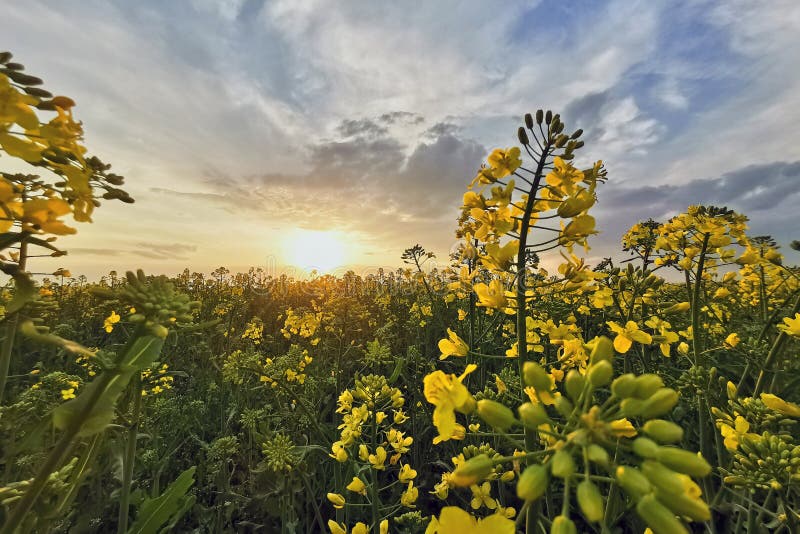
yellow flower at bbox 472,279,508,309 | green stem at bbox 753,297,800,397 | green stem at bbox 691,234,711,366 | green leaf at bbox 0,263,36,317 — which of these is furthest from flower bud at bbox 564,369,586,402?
green stem at bbox 691,234,711,366

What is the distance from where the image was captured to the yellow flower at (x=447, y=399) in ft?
3.84

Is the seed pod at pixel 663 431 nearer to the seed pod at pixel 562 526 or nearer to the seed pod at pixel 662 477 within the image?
the seed pod at pixel 662 477

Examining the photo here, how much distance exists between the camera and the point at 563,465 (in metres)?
0.80

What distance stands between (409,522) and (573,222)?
2.23 meters

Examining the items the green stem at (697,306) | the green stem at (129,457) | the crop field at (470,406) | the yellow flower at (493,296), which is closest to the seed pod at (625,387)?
the crop field at (470,406)

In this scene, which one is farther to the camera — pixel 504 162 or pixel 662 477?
pixel 504 162

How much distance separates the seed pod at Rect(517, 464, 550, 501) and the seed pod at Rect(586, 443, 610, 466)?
0.36 ft

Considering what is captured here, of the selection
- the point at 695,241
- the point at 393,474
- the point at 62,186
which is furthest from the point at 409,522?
the point at 695,241

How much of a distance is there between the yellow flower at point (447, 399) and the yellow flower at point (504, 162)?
3.69ft

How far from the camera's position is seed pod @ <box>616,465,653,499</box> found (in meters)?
0.80

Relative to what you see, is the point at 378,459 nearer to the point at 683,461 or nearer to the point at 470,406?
the point at 470,406

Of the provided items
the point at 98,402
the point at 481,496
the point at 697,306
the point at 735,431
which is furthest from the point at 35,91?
the point at 697,306

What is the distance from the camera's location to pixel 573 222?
1759mm

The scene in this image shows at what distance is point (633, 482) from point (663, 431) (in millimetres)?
161
